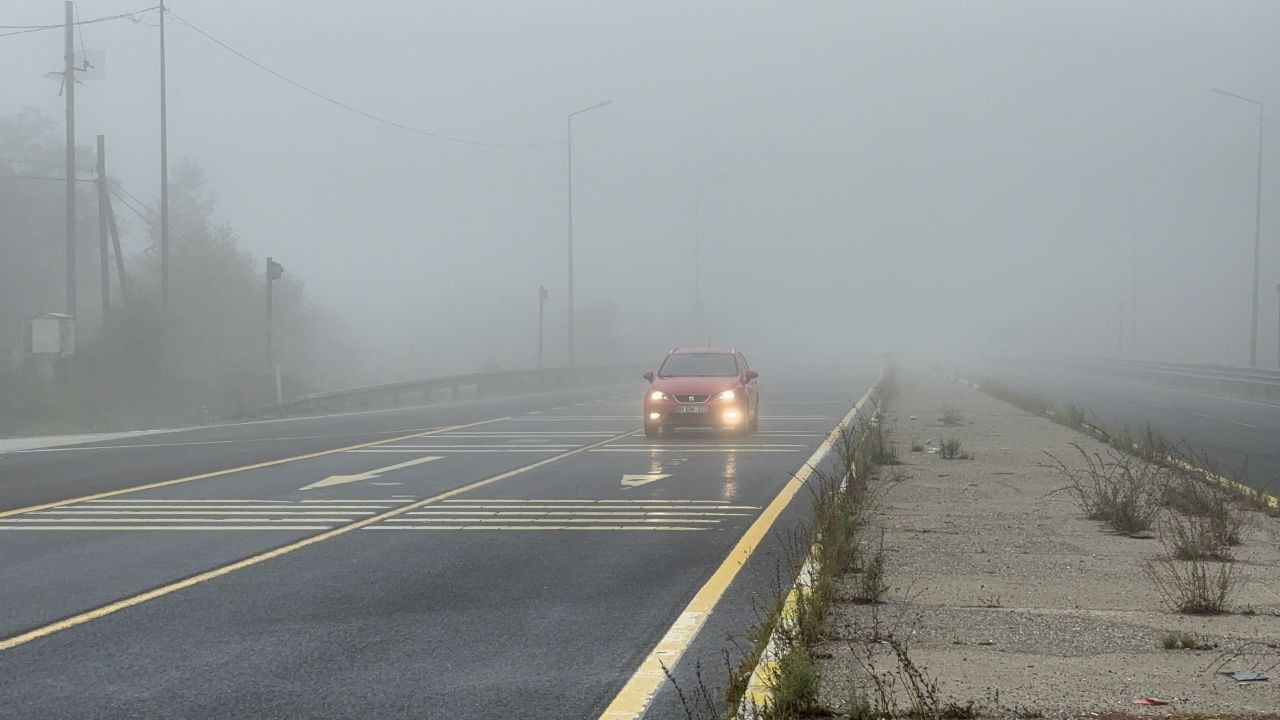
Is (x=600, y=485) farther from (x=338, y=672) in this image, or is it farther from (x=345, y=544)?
(x=338, y=672)

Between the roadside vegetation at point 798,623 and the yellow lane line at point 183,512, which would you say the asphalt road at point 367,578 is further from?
the roadside vegetation at point 798,623

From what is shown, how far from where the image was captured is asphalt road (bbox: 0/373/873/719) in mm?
6316

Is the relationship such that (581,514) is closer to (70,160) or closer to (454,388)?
(70,160)

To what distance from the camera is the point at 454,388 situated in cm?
4525

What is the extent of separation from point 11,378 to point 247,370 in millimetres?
11439

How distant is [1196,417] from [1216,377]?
1921 centimetres

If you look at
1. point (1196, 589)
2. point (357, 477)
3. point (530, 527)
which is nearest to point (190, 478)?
point (357, 477)

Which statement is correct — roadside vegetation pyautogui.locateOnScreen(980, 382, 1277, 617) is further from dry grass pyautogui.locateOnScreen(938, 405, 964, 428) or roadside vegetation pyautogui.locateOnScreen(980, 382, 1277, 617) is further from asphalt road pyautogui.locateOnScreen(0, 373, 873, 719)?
dry grass pyautogui.locateOnScreen(938, 405, 964, 428)

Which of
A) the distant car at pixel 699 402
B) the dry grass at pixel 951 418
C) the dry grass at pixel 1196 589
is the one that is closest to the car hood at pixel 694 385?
the distant car at pixel 699 402

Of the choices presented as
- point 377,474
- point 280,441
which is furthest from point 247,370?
point 377,474

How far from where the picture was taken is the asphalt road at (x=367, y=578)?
20.7ft

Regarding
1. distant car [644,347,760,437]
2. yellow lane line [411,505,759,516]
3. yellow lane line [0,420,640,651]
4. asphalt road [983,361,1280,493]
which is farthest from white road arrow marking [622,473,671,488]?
distant car [644,347,760,437]

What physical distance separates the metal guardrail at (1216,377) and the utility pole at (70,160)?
34897 mm

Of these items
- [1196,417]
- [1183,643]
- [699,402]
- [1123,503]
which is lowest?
[1196,417]
